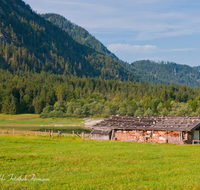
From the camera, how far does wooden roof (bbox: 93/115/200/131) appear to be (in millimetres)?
38353

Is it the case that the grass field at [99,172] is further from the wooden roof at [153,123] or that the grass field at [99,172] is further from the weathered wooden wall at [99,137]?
the weathered wooden wall at [99,137]

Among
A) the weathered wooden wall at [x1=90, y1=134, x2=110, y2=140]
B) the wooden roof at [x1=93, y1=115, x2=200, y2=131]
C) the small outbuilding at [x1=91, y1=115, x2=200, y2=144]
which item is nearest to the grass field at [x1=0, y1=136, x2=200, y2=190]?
the small outbuilding at [x1=91, y1=115, x2=200, y2=144]

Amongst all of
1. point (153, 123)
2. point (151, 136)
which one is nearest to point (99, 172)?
point (151, 136)

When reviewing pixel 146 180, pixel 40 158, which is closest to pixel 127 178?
pixel 146 180

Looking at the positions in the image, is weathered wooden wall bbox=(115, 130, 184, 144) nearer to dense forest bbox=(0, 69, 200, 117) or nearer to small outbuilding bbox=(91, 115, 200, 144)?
small outbuilding bbox=(91, 115, 200, 144)

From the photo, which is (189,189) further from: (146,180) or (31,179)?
(31,179)

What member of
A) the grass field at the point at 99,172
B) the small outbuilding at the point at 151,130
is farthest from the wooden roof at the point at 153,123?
the grass field at the point at 99,172

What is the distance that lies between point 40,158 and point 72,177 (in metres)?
6.63

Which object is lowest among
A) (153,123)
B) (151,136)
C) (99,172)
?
(151,136)

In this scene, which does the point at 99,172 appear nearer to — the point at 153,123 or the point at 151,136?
the point at 151,136

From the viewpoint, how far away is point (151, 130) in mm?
40750

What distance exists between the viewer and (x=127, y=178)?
15734 mm

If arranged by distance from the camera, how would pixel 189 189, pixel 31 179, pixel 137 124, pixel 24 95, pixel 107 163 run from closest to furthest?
pixel 189 189 → pixel 31 179 → pixel 107 163 → pixel 137 124 → pixel 24 95

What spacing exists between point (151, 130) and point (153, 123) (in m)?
2.44
